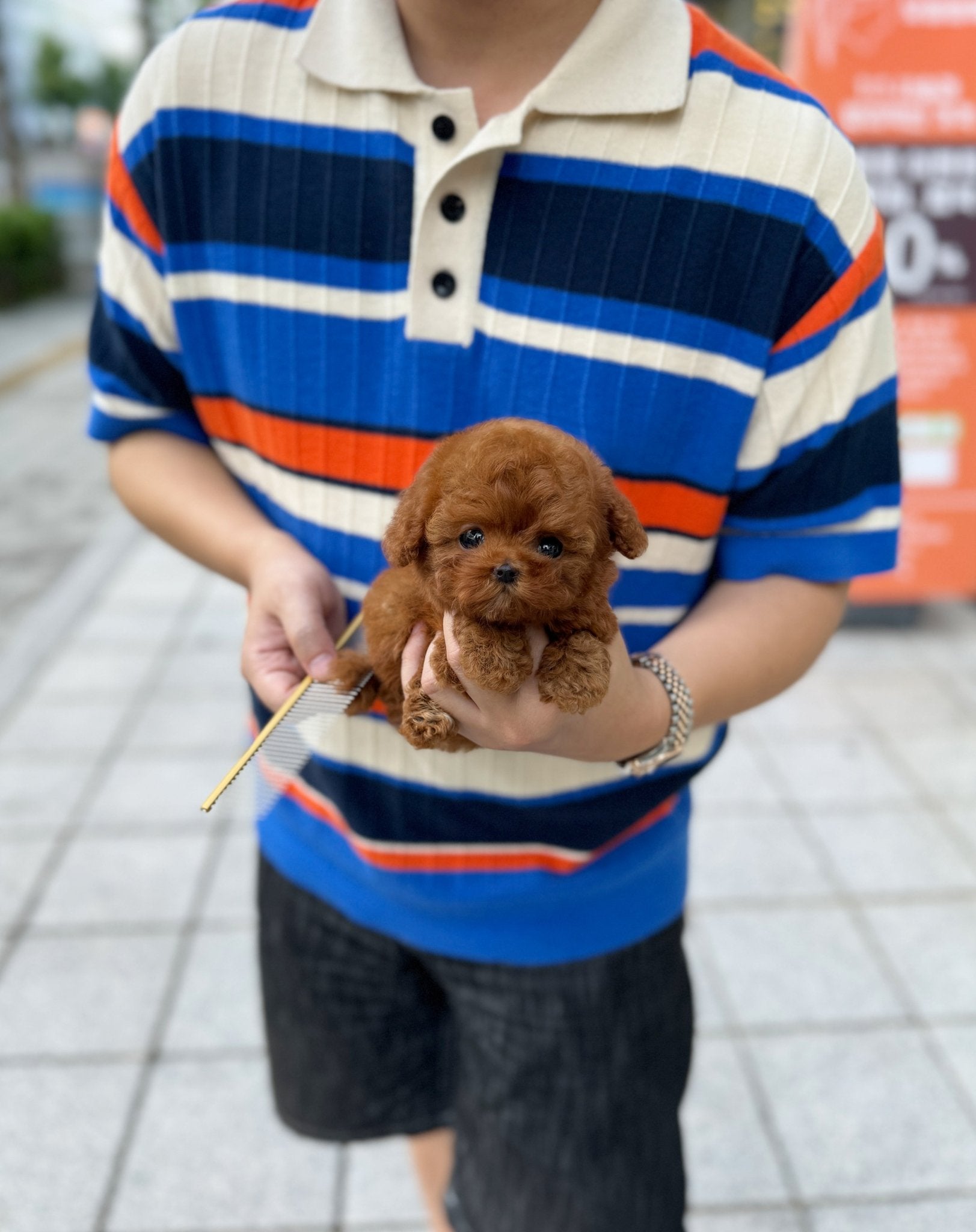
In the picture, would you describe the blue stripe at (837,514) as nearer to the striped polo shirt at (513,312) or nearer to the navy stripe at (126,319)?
the striped polo shirt at (513,312)

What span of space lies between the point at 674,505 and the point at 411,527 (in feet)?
1.18

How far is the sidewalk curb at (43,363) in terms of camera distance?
9.77 meters

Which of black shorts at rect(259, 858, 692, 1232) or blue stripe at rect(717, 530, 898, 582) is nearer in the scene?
blue stripe at rect(717, 530, 898, 582)

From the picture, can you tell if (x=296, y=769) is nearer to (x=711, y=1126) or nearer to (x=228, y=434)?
(x=228, y=434)

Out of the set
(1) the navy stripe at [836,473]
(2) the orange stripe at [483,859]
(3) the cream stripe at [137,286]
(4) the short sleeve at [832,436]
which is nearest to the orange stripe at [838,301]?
(4) the short sleeve at [832,436]

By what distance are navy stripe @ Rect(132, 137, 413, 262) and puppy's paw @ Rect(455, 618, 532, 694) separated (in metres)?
0.47

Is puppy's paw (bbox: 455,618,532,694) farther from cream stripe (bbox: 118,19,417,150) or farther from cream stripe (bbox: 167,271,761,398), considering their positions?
cream stripe (bbox: 118,19,417,150)

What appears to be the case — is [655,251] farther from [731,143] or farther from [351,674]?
[351,674]

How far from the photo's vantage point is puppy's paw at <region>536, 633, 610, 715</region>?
765 mm

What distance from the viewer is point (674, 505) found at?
1.04 metres

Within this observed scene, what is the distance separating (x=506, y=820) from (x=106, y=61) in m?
44.3

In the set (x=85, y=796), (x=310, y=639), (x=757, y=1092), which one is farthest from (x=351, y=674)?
(x=85, y=796)

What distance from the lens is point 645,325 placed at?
3.26 ft

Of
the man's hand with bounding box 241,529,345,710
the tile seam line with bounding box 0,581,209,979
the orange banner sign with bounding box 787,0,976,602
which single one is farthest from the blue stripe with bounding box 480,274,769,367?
the orange banner sign with bounding box 787,0,976,602
